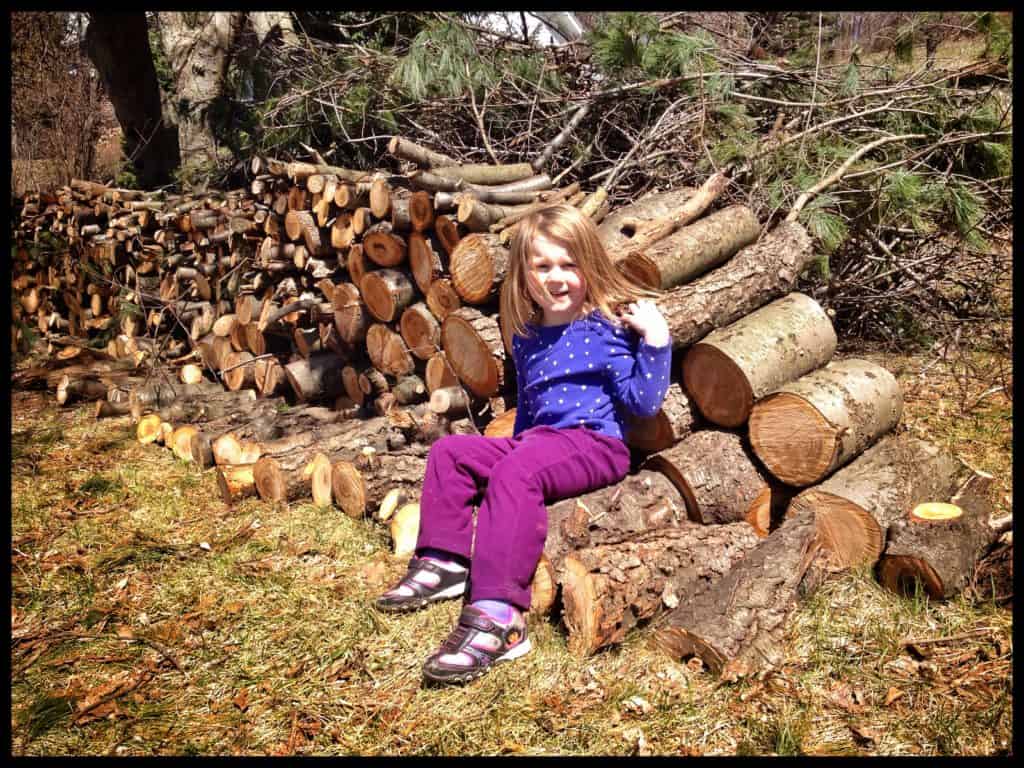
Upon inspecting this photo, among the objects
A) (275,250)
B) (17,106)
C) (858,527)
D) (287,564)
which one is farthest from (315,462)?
(17,106)

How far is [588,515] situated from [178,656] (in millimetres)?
1330

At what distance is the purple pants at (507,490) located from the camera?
6.96 feet

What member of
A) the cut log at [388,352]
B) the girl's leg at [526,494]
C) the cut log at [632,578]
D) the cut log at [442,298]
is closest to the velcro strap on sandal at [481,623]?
the girl's leg at [526,494]

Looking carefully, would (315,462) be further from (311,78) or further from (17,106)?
(17,106)

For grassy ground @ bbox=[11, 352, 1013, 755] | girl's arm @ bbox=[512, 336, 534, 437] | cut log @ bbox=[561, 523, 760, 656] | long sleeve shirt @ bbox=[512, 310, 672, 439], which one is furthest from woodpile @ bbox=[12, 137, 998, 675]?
girl's arm @ bbox=[512, 336, 534, 437]

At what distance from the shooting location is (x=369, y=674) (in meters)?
2.09

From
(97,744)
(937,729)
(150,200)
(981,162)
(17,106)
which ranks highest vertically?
(17,106)

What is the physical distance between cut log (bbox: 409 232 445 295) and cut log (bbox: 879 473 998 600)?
7.30ft

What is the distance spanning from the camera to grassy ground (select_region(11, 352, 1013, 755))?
181 centimetres

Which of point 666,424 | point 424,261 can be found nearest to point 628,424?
point 666,424

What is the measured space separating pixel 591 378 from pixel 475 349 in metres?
0.86

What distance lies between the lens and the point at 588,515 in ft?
7.59

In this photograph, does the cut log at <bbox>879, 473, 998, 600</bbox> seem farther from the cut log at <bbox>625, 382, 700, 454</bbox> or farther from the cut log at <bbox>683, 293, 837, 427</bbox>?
the cut log at <bbox>625, 382, 700, 454</bbox>

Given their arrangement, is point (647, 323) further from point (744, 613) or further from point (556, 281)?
point (744, 613)
